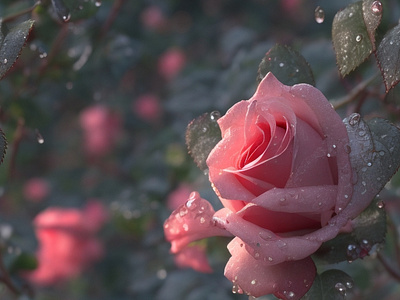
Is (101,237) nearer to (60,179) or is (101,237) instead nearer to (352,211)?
(60,179)

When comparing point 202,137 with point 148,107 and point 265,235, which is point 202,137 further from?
point 148,107

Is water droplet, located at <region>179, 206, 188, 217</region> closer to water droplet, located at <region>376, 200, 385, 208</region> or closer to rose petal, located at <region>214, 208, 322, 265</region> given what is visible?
rose petal, located at <region>214, 208, 322, 265</region>

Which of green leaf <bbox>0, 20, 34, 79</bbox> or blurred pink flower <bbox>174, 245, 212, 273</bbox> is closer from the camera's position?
green leaf <bbox>0, 20, 34, 79</bbox>

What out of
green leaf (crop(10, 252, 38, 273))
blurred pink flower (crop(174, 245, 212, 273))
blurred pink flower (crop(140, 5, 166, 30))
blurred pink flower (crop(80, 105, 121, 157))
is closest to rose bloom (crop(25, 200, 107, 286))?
blurred pink flower (crop(80, 105, 121, 157))

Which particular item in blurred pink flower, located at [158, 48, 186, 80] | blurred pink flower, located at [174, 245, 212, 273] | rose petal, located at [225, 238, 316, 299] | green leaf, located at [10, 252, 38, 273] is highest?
rose petal, located at [225, 238, 316, 299]

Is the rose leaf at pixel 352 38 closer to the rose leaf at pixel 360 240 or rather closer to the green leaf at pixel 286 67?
the green leaf at pixel 286 67

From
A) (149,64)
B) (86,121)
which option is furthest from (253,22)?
(86,121)

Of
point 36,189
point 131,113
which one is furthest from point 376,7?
point 36,189
